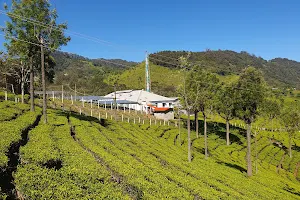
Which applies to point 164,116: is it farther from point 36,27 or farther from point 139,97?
point 36,27

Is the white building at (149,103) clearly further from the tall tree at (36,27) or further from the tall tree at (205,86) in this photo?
the tall tree at (36,27)

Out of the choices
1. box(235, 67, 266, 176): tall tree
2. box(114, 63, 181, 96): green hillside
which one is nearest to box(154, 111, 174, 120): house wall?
box(235, 67, 266, 176): tall tree

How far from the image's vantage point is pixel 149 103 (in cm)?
9025

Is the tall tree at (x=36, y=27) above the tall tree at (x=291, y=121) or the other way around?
above

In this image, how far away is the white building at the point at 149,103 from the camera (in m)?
73.9

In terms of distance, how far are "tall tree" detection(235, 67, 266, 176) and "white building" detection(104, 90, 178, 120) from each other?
135ft

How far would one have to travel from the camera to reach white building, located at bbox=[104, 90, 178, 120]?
73938 millimetres

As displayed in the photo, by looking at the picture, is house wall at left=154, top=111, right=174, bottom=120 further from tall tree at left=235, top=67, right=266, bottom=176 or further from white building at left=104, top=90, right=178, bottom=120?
tall tree at left=235, top=67, right=266, bottom=176

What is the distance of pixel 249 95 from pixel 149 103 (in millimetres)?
59938

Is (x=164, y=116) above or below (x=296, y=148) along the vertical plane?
above

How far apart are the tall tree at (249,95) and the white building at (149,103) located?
41.3 m

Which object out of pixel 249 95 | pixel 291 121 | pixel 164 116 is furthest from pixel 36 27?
pixel 291 121

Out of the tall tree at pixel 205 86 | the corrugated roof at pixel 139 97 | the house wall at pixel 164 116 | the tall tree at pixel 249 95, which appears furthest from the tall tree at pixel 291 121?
the corrugated roof at pixel 139 97

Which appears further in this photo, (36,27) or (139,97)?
(139,97)
